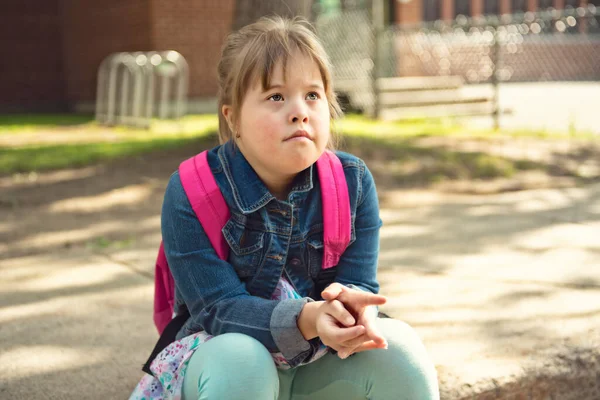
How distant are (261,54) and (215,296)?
23.4 inches

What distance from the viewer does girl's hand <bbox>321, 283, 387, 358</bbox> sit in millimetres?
1588

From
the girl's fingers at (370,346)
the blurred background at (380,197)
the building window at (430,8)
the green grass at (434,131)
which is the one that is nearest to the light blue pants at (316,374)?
the girl's fingers at (370,346)

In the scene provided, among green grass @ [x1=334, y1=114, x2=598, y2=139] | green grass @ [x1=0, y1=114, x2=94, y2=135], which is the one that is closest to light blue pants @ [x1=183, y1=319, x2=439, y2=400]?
green grass @ [x1=334, y1=114, x2=598, y2=139]

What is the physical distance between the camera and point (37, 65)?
14.8m

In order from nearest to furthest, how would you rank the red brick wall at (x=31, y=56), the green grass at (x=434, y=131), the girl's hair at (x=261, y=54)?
the girl's hair at (x=261, y=54) < the green grass at (x=434, y=131) < the red brick wall at (x=31, y=56)

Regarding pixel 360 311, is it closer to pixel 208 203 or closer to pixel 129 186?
pixel 208 203

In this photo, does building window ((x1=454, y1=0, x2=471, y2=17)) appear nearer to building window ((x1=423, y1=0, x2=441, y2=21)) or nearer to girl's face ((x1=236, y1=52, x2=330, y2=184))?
building window ((x1=423, y1=0, x2=441, y2=21))

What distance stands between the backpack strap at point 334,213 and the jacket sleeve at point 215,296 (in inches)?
7.7

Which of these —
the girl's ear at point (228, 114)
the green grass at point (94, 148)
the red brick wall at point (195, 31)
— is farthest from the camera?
the red brick wall at point (195, 31)

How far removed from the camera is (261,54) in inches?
70.3

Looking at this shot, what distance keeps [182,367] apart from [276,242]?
38cm

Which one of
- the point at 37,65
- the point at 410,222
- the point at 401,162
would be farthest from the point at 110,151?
the point at 37,65

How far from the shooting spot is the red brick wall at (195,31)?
1217cm

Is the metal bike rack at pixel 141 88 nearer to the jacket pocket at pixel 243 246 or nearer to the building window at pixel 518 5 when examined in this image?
the jacket pocket at pixel 243 246
